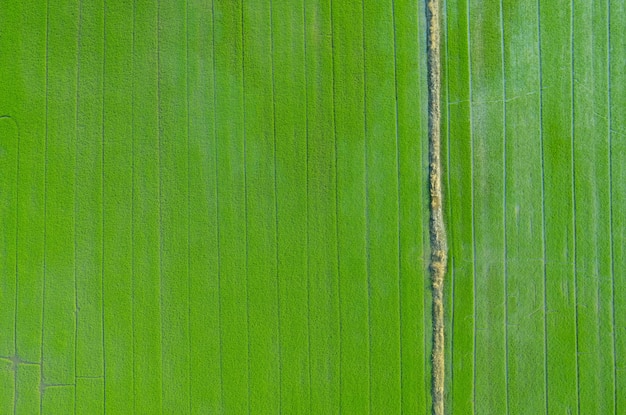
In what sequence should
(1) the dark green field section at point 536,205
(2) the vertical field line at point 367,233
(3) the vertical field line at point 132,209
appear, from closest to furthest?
(1) the dark green field section at point 536,205 → (2) the vertical field line at point 367,233 → (3) the vertical field line at point 132,209

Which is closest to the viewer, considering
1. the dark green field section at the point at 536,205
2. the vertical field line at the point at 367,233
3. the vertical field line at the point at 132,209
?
the dark green field section at the point at 536,205

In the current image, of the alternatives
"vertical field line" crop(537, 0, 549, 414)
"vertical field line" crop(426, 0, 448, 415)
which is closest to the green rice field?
"vertical field line" crop(537, 0, 549, 414)

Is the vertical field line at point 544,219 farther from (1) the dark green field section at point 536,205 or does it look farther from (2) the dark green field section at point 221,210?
(2) the dark green field section at point 221,210

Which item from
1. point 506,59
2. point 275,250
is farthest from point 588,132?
point 275,250

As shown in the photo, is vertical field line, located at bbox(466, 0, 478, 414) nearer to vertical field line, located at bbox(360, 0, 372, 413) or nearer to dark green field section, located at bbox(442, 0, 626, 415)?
dark green field section, located at bbox(442, 0, 626, 415)

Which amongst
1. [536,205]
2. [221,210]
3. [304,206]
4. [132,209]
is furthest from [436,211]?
[132,209]

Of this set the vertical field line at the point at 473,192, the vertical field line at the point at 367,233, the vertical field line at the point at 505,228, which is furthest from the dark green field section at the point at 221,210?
the vertical field line at the point at 473,192
